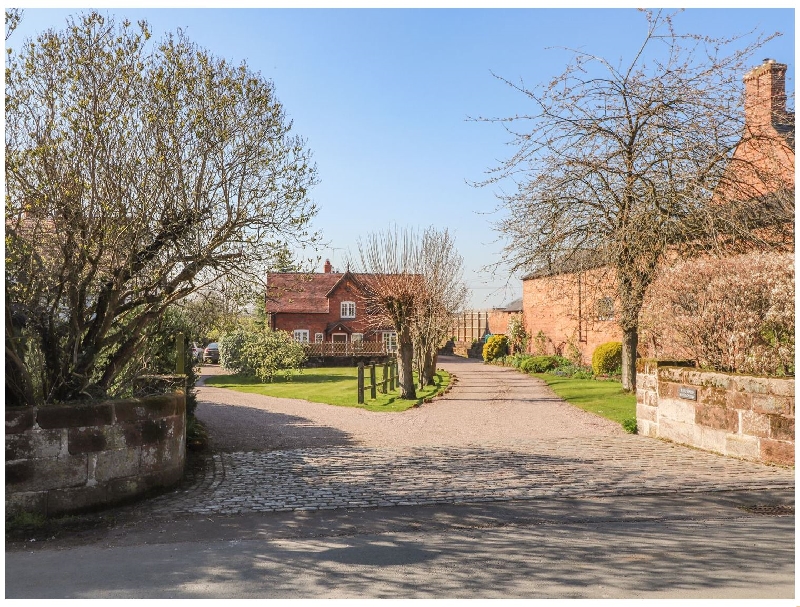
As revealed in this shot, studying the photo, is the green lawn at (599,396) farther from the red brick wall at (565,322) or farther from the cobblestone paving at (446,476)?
the cobblestone paving at (446,476)

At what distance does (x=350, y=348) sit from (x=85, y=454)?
37.4 metres

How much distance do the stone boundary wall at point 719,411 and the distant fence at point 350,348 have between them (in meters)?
32.1

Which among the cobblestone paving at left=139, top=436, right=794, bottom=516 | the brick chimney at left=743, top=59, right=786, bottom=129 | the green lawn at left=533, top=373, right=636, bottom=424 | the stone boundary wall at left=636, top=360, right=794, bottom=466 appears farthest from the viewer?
the green lawn at left=533, top=373, right=636, bottom=424

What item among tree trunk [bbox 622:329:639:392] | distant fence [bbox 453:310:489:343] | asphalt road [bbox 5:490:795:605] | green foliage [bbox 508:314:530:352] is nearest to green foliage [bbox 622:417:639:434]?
asphalt road [bbox 5:490:795:605]

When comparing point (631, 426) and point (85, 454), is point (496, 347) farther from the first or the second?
point (85, 454)

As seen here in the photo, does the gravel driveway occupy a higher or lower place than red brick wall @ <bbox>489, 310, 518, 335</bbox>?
lower

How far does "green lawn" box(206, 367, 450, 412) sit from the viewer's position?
64.3ft

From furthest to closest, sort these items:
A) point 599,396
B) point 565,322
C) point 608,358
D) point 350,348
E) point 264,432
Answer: point 350,348 → point 565,322 → point 608,358 → point 599,396 → point 264,432

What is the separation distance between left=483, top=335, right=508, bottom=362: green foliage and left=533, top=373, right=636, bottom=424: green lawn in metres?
14.6

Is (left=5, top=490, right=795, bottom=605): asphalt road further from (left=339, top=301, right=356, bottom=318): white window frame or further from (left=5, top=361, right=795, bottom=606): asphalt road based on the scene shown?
(left=339, top=301, right=356, bottom=318): white window frame

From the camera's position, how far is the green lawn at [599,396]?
1588 cm

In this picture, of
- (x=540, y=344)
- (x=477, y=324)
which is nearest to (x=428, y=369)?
(x=540, y=344)

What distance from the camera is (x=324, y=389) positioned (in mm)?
25188

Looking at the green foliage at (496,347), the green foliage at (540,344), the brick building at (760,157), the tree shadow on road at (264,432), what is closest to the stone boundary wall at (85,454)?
the tree shadow on road at (264,432)
